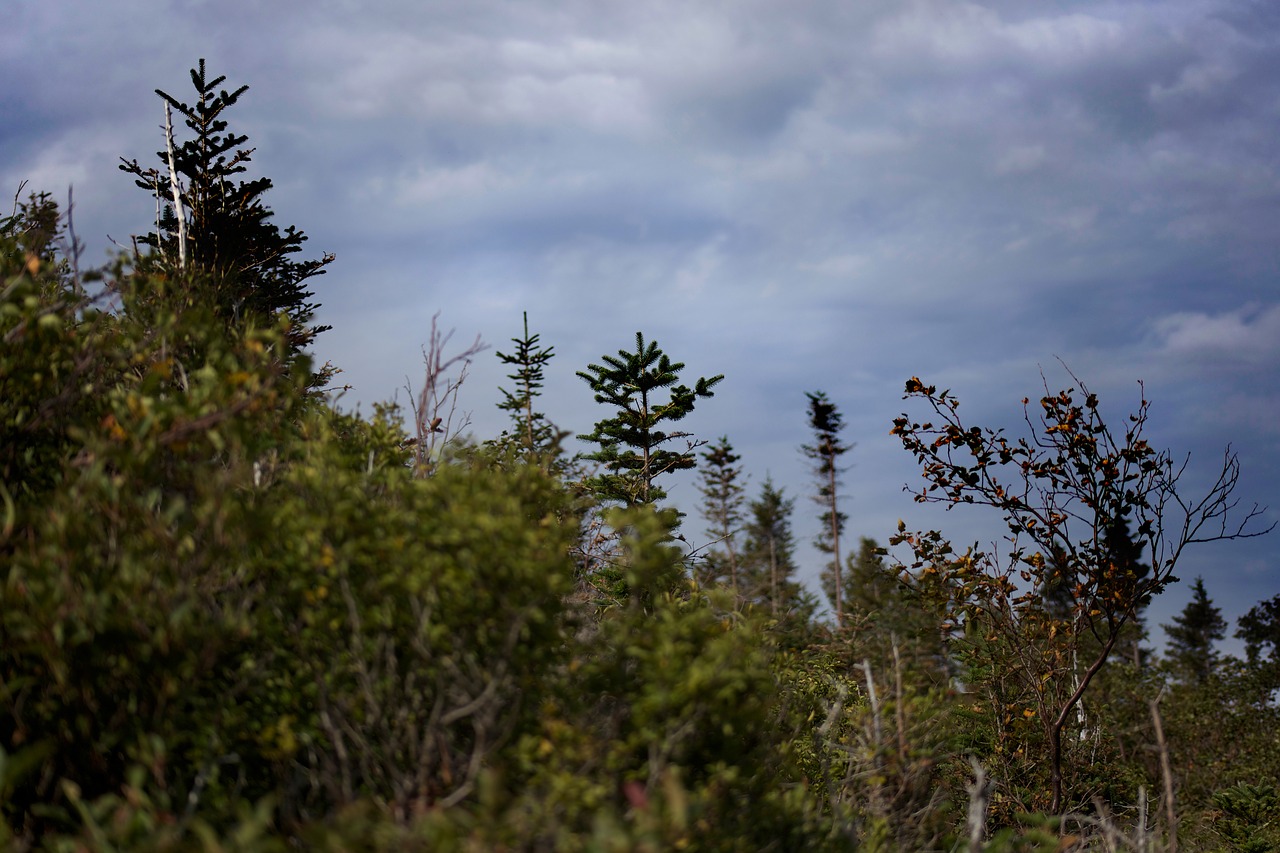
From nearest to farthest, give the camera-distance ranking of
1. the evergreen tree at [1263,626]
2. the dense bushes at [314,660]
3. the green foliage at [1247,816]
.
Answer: the dense bushes at [314,660], the green foliage at [1247,816], the evergreen tree at [1263,626]

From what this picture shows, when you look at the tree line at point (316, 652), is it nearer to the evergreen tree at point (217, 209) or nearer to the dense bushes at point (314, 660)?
the dense bushes at point (314, 660)

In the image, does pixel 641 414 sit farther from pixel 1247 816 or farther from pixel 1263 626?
pixel 1263 626

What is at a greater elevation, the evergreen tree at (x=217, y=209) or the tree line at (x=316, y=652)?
the evergreen tree at (x=217, y=209)

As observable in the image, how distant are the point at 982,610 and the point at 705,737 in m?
7.13

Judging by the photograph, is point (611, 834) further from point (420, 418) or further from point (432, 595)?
point (420, 418)

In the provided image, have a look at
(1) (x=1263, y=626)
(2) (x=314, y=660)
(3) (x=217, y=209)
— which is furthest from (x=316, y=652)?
(1) (x=1263, y=626)

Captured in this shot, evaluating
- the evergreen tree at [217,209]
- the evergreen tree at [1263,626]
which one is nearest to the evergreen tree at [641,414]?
the evergreen tree at [217,209]

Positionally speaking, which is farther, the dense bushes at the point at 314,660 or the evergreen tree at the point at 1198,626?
the evergreen tree at the point at 1198,626

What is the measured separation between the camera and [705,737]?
5695 millimetres

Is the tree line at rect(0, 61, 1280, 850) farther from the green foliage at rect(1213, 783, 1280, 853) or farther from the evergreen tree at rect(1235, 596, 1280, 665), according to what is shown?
the evergreen tree at rect(1235, 596, 1280, 665)

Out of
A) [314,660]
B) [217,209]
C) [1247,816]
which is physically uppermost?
[217,209]

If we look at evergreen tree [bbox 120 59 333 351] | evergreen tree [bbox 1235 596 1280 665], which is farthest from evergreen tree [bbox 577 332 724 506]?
evergreen tree [bbox 1235 596 1280 665]

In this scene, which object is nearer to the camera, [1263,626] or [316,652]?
[316,652]

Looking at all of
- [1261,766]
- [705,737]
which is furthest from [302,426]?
[1261,766]
